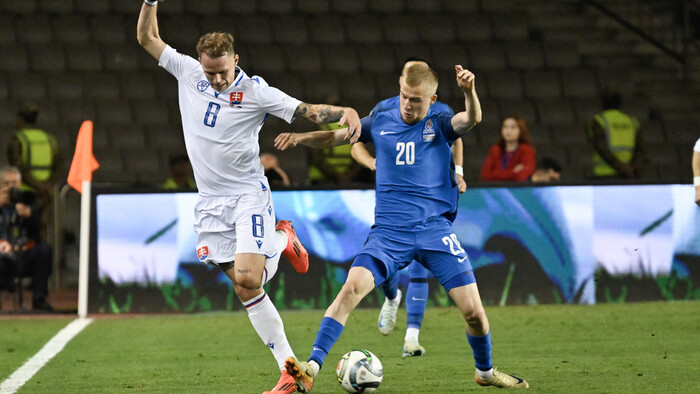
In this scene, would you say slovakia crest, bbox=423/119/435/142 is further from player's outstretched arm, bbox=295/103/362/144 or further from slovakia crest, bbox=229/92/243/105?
slovakia crest, bbox=229/92/243/105

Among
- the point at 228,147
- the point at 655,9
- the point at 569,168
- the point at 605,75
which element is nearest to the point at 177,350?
the point at 228,147

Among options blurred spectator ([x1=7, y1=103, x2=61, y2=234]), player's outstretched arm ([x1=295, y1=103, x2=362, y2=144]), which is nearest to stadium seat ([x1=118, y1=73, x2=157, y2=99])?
blurred spectator ([x1=7, y1=103, x2=61, y2=234])

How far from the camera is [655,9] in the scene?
16.8 m

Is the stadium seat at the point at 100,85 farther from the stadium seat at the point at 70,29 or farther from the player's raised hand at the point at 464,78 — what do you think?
the player's raised hand at the point at 464,78

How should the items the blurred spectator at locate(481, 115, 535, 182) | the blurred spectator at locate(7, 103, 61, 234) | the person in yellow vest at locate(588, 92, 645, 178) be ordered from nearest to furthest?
the blurred spectator at locate(481, 115, 535, 182)
the blurred spectator at locate(7, 103, 61, 234)
the person in yellow vest at locate(588, 92, 645, 178)

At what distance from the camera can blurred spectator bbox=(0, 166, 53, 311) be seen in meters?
9.98

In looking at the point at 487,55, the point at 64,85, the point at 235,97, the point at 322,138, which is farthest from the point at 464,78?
the point at 64,85

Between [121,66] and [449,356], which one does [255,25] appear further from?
[449,356]

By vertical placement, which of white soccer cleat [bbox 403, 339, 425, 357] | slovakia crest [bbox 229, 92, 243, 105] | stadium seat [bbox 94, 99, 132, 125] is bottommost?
white soccer cleat [bbox 403, 339, 425, 357]

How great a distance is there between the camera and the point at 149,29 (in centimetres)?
596

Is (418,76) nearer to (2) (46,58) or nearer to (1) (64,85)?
(1) (64,85)

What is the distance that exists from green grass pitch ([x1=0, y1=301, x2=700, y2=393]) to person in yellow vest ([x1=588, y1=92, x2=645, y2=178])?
2154 mm

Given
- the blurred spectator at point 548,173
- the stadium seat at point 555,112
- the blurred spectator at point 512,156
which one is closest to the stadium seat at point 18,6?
the stadium seat at point 555,112

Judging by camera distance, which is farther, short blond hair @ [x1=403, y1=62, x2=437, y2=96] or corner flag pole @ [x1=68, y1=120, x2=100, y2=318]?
corner flag pole @ [x1=68, y1=120, x2=100, y2=318]
